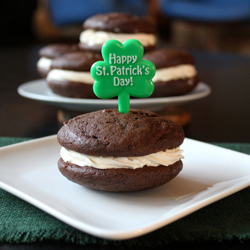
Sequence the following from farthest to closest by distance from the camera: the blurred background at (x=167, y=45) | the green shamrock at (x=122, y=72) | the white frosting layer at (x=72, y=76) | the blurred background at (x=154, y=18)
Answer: the blurred background at (x=154, y=18) → the white frosting layer at (x=72, y=76) → the blurred background at (x=167, y=45) → the green shamrock at (x=122, y=72)

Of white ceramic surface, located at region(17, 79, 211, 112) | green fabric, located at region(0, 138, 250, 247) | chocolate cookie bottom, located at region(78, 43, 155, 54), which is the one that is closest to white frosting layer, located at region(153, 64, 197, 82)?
white ceramic surface, located at region(17, 79, 211, 112)

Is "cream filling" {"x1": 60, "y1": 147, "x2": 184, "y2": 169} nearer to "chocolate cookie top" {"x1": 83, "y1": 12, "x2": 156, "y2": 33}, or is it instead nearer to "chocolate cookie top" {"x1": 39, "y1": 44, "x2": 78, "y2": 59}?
"chocolate cookie top" {"x1": 83, "y1": 12, "x2": 156, "y2": 33}

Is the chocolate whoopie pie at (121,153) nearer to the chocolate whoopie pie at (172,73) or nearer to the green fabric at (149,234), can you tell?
the green fabric at (149,234)

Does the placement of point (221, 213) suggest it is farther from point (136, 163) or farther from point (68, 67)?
point (68, 67)

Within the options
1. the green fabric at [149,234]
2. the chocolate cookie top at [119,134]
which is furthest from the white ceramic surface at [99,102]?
the green fabric at [149,234]

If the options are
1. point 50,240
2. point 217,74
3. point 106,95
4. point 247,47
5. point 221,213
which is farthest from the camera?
point 247,47

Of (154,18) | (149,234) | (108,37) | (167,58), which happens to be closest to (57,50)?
(108,37)

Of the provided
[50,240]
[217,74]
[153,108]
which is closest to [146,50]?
[153,108]
